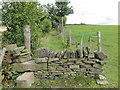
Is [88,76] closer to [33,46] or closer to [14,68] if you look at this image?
[14,68]

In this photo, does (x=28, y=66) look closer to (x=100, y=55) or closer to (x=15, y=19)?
(x=100, y=55)

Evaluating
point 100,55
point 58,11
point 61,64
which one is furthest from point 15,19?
point 58,11

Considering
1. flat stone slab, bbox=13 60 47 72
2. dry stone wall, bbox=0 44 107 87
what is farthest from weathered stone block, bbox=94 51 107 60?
flat stone slab, bbox=13 60 47 72

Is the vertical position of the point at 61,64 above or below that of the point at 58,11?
below

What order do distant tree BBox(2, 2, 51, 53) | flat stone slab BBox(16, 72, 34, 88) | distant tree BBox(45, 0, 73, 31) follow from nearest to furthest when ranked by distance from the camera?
1. flat stone slab BBox(16, 72, 34, 88)
2. distant tree BBox(2, 2, 51, 53)
3. distant tree BBox(45, 0, 73, 31)

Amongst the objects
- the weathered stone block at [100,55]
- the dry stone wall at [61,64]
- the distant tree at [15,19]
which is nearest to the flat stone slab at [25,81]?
the dry stone wall at [61,64]

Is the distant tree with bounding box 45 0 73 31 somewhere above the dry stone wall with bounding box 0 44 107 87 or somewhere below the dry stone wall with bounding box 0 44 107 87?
above

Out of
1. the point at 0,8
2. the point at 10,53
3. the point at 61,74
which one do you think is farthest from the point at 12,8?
the point at 61,74

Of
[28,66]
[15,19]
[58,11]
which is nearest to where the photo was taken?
[28,66]

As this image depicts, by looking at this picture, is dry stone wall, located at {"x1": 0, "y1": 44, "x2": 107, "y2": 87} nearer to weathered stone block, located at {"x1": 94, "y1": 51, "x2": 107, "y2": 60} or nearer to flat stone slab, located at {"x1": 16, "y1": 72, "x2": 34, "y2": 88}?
weathered stone block, located at {"x1": 94, "y1": 51, "x2": 107, "y2": 60}

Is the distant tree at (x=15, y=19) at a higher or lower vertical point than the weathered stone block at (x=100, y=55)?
higher

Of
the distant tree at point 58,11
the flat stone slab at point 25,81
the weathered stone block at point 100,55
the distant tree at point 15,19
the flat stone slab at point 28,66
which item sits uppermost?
the distant tree at point 58,11

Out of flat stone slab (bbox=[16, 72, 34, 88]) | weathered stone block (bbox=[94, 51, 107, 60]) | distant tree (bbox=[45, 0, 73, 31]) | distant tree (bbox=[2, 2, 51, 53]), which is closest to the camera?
flat stone slab (bbox=[16, 72, 34, 88])

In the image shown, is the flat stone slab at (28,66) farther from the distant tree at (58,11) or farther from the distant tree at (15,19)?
the distant tree at (58,11)
